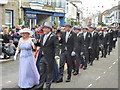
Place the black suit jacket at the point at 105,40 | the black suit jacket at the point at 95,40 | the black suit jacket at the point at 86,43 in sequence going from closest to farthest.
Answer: the black suit jacket at the point at 86,43 → the black suit jacket at the point at 95,40 → the black suit jacket at the point at 105,40

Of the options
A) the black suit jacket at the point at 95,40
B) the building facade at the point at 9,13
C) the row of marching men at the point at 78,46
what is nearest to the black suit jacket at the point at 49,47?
the row of marching men at the point at 78,46

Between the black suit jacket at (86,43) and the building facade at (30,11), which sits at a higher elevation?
the building facade at (30,11)

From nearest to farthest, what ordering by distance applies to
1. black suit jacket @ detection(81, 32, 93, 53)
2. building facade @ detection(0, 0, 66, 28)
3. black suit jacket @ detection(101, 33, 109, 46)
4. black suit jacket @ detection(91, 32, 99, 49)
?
black suit jacket @ detection(81, 32, 93, 53)
black suit jacket @ detection(91, 32, 99, 49)
black suit jacket @ detection(101, 33, 109, 46)
building facade @ detection(0, 0, 66, 28)

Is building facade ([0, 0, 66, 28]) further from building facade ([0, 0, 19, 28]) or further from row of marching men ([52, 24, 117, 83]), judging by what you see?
row of marching men ([52, 24, 117, 83])

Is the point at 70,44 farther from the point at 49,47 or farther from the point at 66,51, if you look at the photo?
the point at 49,47

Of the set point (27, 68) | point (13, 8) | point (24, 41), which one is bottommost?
point (27, 68)

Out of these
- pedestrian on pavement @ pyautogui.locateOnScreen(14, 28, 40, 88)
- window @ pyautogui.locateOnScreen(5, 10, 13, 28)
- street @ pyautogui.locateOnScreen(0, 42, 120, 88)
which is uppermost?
window @ pyautogui.locateOnScreen(5, 10, 13, 28)

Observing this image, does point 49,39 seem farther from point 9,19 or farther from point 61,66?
point 9,19

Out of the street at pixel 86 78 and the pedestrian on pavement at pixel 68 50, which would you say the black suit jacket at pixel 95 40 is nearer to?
the street at pixel 86 78

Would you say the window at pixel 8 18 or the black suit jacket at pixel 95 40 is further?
the window at pixel 8 18

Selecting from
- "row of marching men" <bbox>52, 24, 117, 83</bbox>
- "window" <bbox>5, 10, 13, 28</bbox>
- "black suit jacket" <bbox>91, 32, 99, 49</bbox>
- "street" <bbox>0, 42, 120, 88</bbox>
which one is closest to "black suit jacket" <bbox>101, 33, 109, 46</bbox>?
"row of marching men" <bbox>52, 24, 117, 83</bbox>

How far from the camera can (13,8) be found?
2208 centimetres

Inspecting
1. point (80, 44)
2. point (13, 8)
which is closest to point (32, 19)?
point (13, 8)

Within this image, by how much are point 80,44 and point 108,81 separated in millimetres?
2578
